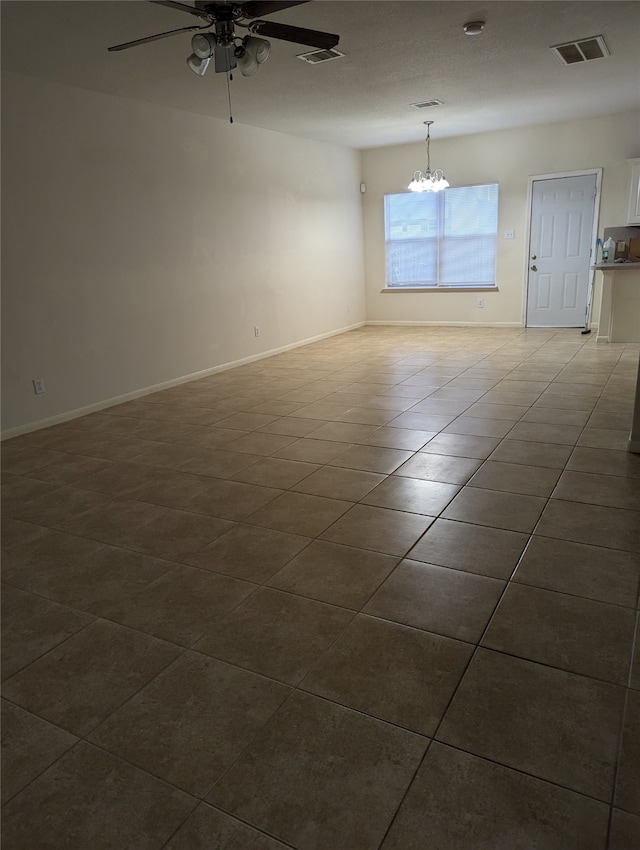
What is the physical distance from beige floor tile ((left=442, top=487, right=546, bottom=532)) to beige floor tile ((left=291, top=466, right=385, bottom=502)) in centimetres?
48

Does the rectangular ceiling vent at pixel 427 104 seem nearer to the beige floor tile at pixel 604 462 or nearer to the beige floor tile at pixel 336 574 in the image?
the beige floor tile at pixel 604 462

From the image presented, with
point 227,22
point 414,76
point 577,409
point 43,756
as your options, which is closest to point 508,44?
point 414,76

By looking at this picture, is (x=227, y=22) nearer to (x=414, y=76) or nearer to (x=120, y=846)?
(x=414, y=76)

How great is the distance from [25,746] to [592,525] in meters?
2.28

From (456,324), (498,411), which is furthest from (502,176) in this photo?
(498,411)

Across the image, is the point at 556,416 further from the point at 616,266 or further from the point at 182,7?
the point at 182,7

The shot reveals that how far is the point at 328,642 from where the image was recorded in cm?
188

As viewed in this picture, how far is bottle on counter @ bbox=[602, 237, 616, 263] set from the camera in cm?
670

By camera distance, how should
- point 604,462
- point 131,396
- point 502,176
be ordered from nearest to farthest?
point 604,462, point 131,396, point 502,176

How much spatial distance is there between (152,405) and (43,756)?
12.5ft

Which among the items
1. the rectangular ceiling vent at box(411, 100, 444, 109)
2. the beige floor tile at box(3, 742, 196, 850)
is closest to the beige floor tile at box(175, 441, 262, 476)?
the beige floor tile at box(3, 742, 196, 850)

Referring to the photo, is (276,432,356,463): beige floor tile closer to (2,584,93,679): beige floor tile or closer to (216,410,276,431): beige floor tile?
(216,410,276,431): beige floor tile

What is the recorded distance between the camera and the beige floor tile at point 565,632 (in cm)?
172

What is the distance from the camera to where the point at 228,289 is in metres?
6.39
